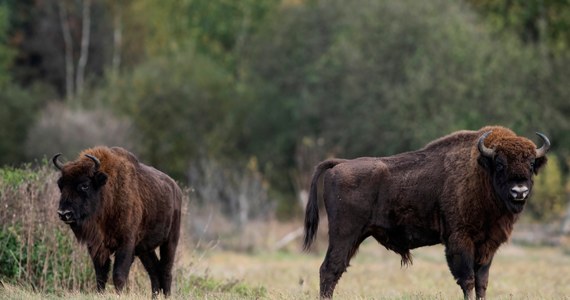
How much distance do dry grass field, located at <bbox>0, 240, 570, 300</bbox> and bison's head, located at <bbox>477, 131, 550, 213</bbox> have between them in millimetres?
1348

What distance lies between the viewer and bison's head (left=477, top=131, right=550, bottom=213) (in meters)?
13.8

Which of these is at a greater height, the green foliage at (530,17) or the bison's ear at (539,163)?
the bison's ear at (539,163)

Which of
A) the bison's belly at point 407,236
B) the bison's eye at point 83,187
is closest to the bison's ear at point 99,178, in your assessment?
the bison's eye at point 83,187

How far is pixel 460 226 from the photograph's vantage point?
14.3 metres

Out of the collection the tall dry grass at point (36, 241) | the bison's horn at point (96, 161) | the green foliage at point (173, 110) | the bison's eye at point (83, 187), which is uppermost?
the bison's horn at point (96, 161)

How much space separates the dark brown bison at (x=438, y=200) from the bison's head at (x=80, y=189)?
306cm

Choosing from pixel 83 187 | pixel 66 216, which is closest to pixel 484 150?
pixel 83 187

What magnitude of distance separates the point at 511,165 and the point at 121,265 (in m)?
5.57

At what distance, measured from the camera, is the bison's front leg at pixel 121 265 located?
1460 cm

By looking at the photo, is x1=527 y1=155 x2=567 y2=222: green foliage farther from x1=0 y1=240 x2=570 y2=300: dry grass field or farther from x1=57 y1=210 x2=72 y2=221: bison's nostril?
x1=57 y1=210 x2=72 y2=221: bison's nostril

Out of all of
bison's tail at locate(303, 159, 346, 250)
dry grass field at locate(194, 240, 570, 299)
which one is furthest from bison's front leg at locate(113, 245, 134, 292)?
bison's tail at locate(303, 159, 346, 250)

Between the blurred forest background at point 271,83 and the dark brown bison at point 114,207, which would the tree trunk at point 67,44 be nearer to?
the blurred forest background at point 271,83

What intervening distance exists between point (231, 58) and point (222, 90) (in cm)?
716

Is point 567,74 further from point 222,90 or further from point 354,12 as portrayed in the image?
point 222,90
